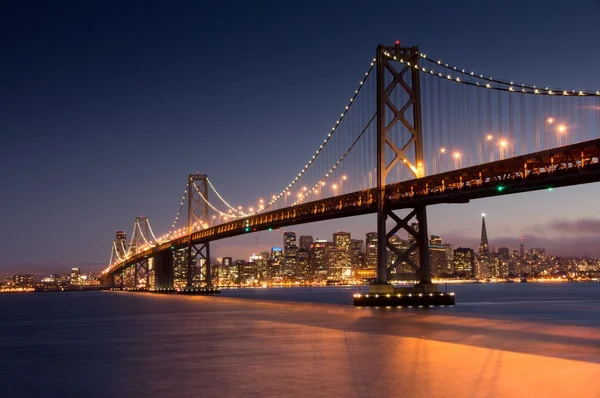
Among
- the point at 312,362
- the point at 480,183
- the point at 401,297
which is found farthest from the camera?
the point at 401,297

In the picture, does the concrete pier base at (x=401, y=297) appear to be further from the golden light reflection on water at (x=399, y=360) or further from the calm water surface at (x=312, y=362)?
the golden light reflection on water at (x=399, y=360)

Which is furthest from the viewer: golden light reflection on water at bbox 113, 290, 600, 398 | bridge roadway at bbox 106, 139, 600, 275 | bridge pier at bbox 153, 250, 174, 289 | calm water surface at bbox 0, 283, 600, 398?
bridge pier at bbox 153, 250, 174, 289

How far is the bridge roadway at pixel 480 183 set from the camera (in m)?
36.4

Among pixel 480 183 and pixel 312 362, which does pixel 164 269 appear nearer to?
pixel 480 183

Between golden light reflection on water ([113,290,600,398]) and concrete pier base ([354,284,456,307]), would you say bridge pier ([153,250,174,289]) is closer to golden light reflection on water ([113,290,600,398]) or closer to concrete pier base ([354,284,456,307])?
concrete pier base ([354,284,456,307])

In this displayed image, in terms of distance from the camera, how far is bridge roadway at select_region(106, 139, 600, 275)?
36438mm

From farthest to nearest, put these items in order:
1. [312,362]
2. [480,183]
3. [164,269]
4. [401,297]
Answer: [164,269] < [401,297] < [480,183] < [312,362]

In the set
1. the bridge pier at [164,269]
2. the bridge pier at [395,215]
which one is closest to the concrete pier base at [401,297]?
the bridge pier at [395,215]

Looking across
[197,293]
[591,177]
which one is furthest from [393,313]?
[197,293]

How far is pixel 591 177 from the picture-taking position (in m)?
36.0

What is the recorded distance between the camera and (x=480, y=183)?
142ft

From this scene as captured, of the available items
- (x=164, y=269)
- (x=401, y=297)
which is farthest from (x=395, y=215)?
(x=164, y=269)

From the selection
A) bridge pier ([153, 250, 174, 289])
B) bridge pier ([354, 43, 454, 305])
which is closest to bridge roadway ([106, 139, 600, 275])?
bridge pier ([354, 43, 454, 305])

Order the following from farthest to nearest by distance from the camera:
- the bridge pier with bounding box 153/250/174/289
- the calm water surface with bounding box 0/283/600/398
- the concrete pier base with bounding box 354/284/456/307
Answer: the bridge pier with bounding box 153/250/174/289 → the concrete pier base with bounding box 354/284/456/307 → the calm water surface with bounding box 0/283/600/398
